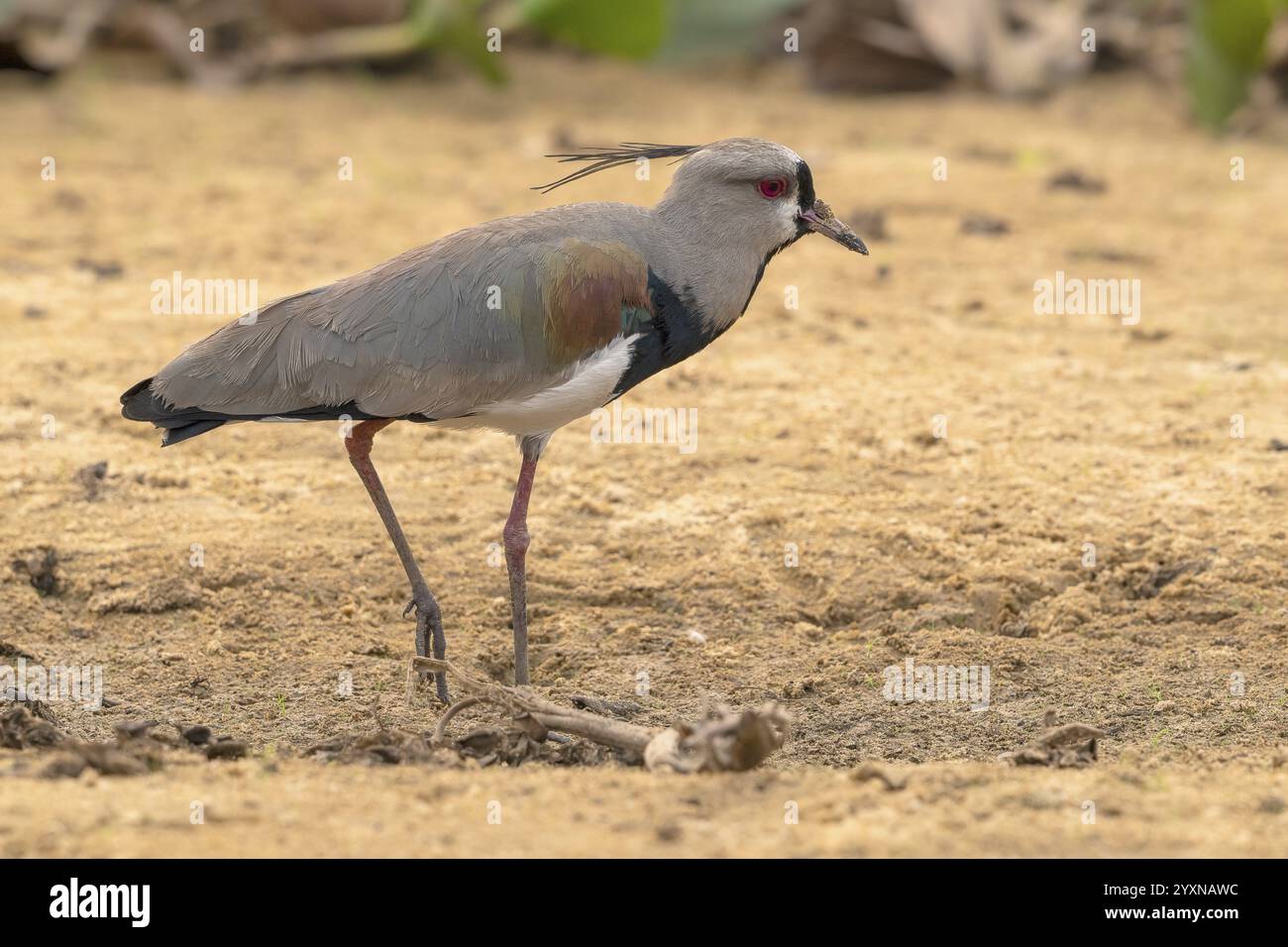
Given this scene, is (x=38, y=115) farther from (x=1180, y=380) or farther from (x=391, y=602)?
(x=1180, y=380)

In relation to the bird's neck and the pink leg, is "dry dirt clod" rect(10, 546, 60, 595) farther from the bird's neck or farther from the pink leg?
the bird's neck

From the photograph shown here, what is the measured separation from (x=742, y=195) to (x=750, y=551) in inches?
55.7

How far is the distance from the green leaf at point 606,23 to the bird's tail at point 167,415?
20.5 ft

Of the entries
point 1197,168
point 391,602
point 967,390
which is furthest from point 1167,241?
point 391,602

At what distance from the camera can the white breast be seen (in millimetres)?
4703

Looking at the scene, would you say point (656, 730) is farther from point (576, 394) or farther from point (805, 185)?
point (805, 185)

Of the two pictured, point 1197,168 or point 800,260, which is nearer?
point 800,260

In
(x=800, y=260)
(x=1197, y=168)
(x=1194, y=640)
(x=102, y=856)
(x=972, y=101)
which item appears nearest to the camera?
(x=102, y=856)

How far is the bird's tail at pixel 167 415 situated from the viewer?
190 inches

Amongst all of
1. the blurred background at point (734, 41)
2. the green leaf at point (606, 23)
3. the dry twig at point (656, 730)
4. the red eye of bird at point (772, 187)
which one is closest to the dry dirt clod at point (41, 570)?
the dry twig at point (656, 730)

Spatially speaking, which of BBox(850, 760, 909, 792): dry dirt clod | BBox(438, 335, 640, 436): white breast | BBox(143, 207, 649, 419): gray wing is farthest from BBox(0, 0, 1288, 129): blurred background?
BBox(850, 760, 909, 792): dry dirt clod

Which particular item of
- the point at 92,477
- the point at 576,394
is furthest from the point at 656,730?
the point at 92,477

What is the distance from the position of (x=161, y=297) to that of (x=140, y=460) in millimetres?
1737

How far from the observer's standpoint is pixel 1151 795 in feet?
12.9
